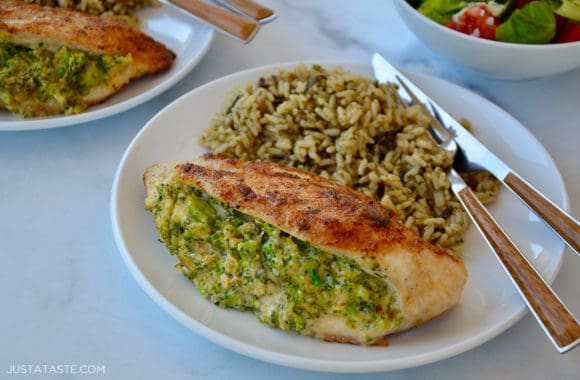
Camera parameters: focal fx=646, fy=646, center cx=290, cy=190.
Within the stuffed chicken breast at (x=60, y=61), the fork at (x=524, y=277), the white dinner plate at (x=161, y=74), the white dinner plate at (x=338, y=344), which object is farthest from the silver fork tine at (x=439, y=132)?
the stuffed chicken breast at (x=60, y=61)

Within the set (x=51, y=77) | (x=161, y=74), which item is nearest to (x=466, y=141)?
(x=161, y=74)

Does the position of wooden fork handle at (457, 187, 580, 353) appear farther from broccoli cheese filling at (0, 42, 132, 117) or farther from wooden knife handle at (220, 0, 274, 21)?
broccoli cheese filling at (0, 42, 132, 117)

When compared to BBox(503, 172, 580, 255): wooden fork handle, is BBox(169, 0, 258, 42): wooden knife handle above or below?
below

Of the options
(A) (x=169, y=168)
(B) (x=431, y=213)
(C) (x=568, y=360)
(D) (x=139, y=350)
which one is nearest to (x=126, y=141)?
(A) (x=169, y=168)

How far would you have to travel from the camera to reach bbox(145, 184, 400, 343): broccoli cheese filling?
1.64 metres

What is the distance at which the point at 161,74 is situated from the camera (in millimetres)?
2738

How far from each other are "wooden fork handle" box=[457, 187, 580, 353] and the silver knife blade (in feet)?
0.53

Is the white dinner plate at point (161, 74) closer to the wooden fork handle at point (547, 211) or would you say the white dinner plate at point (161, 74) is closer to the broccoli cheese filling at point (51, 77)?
the broccoli cheese filling at point (51, 77)

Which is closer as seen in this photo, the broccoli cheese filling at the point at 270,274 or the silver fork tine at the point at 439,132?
the broccoli cheese filling at the point at 270,274

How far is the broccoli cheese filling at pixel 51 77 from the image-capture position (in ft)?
8.10

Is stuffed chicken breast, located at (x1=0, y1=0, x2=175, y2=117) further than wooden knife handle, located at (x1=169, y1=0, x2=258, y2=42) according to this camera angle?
No

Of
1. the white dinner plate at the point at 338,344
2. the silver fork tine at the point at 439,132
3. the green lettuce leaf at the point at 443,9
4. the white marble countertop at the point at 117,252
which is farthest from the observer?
the green lettuce leaf at the point at 443,9

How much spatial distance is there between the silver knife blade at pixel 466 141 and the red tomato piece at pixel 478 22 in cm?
35

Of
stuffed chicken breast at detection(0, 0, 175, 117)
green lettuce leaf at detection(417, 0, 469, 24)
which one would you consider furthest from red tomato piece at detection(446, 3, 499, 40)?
stuffed chicken breast at detection(0, 0, 175, 117)
